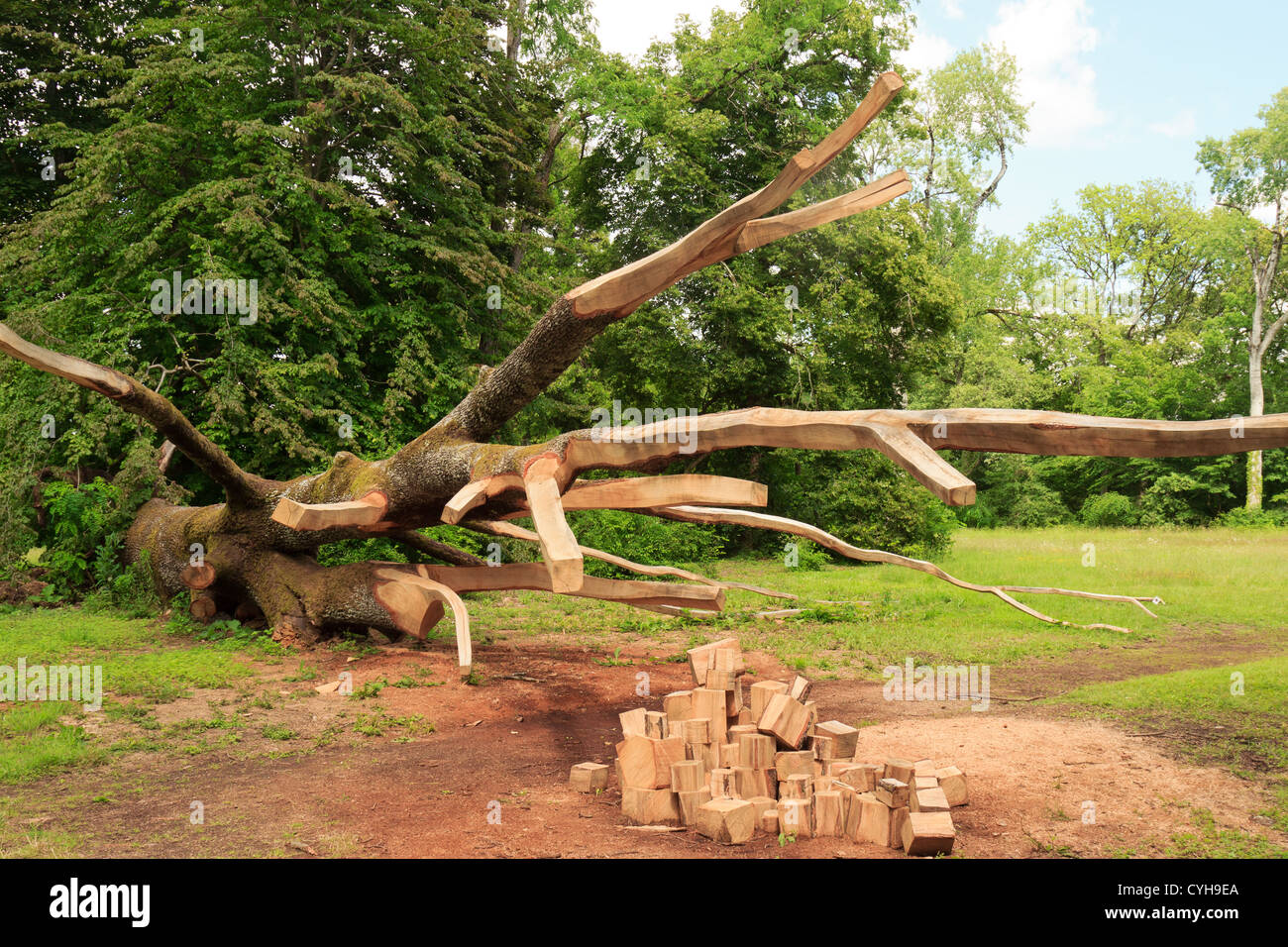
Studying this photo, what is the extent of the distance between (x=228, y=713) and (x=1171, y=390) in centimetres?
3019

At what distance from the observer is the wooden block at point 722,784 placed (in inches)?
174

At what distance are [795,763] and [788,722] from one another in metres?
0.24

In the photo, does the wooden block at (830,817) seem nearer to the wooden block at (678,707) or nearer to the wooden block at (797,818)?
the wooden block at (797,818)

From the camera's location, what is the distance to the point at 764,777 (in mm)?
4551

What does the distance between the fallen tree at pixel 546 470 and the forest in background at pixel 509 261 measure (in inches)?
102

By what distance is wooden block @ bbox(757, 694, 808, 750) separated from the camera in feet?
15.3

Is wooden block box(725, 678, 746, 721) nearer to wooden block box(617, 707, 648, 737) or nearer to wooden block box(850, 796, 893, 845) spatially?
wooden block box(617, 707, 648, 737)

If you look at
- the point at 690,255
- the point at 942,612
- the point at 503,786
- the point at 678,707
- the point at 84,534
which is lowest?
the point at 942,612

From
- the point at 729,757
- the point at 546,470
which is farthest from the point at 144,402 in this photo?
the point at 729,757

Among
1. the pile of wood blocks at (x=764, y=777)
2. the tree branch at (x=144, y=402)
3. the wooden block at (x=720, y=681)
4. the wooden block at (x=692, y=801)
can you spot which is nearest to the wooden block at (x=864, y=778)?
the pile of wood blocks at (x=764, y=777)

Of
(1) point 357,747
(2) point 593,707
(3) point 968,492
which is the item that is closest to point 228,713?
(1) point 357,747

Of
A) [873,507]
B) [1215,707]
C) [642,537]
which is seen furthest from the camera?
[873,507]

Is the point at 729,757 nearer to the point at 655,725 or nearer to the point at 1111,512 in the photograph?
the point at 655,725

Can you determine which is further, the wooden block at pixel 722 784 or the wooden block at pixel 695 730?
the wooden block at pixel 695 730
